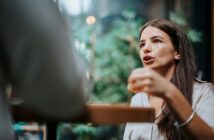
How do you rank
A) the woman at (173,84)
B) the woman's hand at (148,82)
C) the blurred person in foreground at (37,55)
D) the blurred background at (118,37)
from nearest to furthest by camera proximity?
Result: the blurred person in foreground at (37,55) → the woman's hand at (148,82) → the woman at (173,84) → the blurred background at (118,37)

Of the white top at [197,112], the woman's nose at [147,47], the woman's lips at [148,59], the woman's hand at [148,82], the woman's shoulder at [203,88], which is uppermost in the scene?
the woman's nose at [147,47]

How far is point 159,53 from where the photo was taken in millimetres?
931

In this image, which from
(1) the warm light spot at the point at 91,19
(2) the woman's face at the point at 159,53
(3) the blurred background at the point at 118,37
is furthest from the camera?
(1) the warm light spot at the point at 91,19

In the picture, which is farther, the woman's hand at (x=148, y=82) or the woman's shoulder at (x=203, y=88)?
the woman's shoulder at (x=203, y=88)

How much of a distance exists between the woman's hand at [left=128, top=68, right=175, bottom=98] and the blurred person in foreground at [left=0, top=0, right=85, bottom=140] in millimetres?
215

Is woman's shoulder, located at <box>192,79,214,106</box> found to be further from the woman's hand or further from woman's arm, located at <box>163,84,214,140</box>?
the woman's hand

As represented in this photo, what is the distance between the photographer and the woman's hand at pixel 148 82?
0.65 meters

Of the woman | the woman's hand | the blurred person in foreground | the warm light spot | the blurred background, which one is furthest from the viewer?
the warm light spot

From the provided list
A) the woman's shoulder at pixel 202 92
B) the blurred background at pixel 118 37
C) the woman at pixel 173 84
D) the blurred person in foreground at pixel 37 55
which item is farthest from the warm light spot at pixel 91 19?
the blurred person in foreground at pixel 37 55

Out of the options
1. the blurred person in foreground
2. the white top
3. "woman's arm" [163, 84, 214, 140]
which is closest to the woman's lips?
the white top

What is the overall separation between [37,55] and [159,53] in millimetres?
532

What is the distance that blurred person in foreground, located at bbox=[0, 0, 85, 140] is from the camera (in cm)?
44

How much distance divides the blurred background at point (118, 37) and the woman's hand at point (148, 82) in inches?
36.8

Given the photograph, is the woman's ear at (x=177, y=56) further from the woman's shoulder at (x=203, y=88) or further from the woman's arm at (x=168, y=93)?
the woman's arm at (x=168, y=93)
